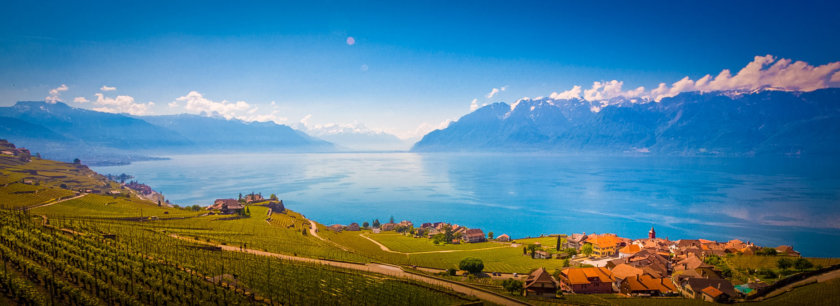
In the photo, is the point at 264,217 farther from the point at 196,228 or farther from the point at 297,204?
the point at 297,204

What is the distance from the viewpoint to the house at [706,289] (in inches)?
1174

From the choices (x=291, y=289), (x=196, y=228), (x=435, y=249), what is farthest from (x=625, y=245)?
(x=196, y=228)

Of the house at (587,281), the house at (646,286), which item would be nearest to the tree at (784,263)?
the house at (646,286)

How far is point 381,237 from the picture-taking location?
7094 cm

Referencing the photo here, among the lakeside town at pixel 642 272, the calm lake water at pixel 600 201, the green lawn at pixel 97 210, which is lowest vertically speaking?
the calm lake water at pixel 600 201

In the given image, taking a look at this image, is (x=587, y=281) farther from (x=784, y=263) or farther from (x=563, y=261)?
(x=784, y=263)

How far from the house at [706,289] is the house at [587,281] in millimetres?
6048

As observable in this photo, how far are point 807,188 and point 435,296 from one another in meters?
170

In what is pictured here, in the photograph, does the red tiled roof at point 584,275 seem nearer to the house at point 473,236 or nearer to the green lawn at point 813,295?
the green lawn at point 813,295

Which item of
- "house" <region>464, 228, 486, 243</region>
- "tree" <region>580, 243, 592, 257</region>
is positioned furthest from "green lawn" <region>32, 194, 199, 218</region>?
"tree" <region>580, 243, 592, 257</region>

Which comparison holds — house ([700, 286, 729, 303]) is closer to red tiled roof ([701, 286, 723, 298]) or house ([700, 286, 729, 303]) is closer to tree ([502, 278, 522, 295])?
red tiled roof ([701, 286, 723, 298])

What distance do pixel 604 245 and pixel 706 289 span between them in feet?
74.2

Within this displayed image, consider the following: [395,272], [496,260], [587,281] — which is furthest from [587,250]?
[395,272]

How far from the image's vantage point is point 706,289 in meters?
30.6
